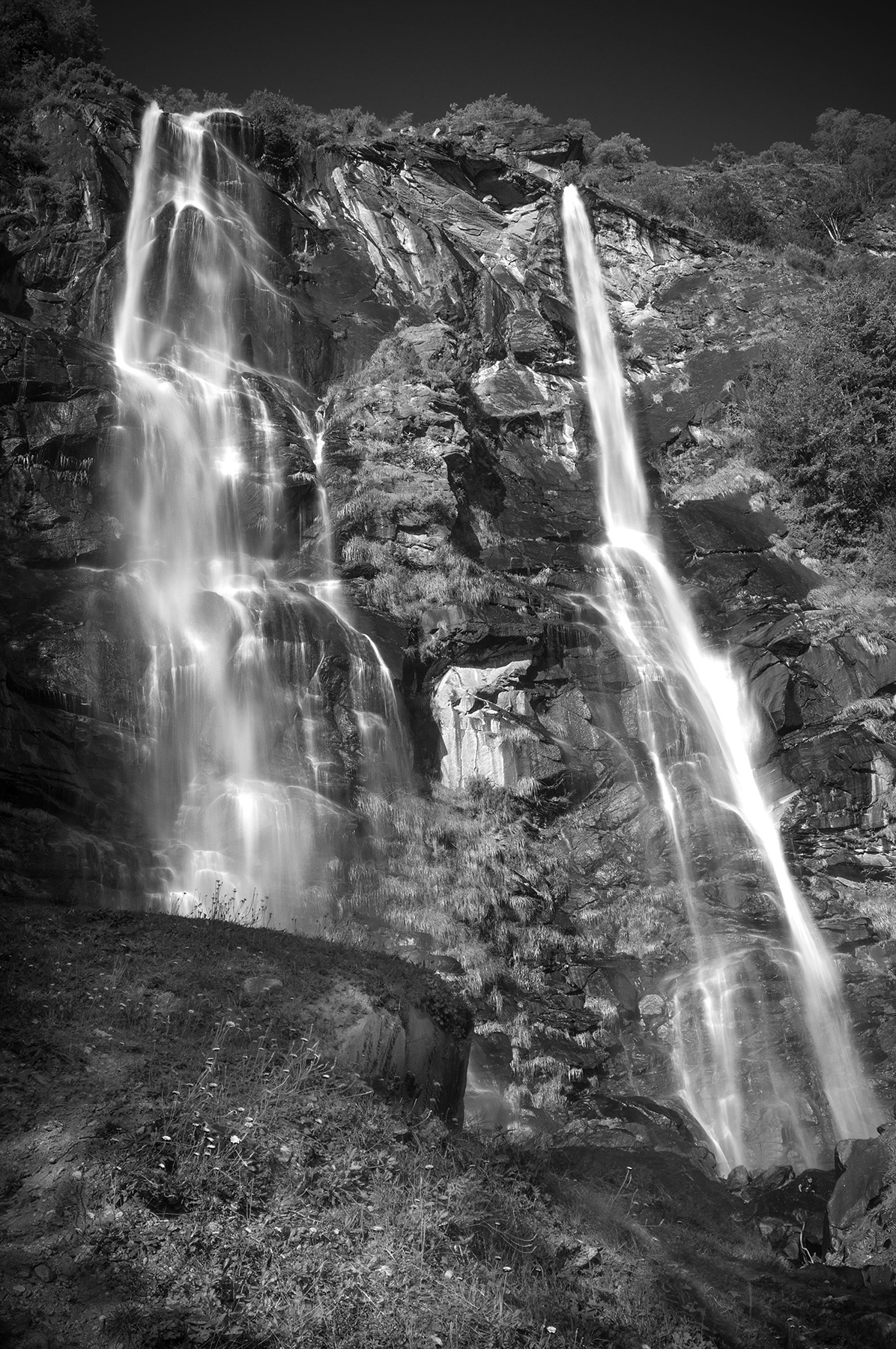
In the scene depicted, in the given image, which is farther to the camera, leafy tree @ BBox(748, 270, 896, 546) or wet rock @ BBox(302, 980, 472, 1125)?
leafy tree @ BBox(748, 270, 896, 546)

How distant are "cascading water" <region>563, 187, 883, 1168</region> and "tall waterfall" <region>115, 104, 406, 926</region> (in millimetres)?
6558

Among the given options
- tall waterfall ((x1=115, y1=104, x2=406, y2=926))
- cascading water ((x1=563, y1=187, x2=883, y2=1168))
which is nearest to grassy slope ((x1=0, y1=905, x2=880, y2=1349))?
tall waterfall ((x1=115, y1=104, x2=406, y2=926))

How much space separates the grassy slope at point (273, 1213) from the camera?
4.00 m

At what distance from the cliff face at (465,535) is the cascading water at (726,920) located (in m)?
0.53

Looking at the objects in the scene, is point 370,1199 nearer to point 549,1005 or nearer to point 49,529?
point 549,1005

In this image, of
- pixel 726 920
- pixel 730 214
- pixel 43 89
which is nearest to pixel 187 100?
pixel 43 89

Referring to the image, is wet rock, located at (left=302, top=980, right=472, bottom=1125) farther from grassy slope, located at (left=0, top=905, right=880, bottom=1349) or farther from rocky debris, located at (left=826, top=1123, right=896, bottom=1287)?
rocky debris, located at (left=826, top=1123, right=896, bottom=1287)

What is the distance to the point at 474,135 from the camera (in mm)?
38781

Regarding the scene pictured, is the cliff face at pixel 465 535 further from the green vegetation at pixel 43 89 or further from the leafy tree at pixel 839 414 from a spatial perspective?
the leafy tree at pixel 839 414

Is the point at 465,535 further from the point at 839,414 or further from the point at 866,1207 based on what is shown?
the point at 866,1207

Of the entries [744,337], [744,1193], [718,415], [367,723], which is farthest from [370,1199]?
[744,337]

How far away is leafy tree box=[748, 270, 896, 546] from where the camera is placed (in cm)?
2481

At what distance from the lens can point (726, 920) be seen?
16.7 m

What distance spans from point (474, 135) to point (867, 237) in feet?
61.3
